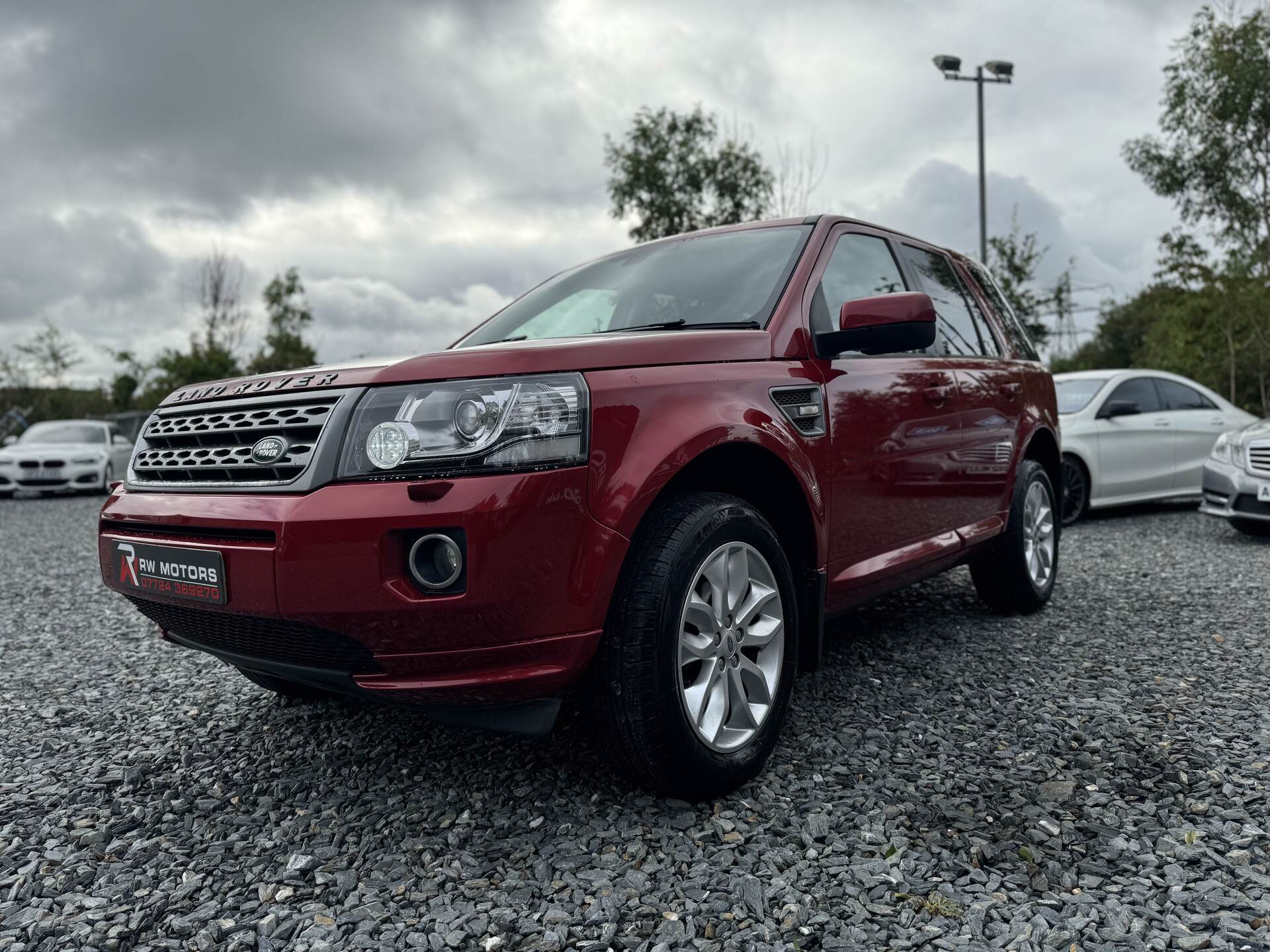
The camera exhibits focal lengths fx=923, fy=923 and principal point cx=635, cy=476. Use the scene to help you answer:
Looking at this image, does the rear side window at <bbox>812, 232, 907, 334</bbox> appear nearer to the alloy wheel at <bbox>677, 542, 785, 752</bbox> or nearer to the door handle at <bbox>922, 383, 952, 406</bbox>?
the door handle at <bbox>922, 383, 952, 406</bbox>

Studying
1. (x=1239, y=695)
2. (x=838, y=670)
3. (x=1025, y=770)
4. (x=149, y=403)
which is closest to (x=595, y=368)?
(x=1025, y=770)

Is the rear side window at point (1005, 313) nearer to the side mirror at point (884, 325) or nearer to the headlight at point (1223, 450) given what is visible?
the side mirror at point (884, 325)

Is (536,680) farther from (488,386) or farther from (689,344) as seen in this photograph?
(689,344)

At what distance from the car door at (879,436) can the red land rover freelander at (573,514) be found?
2cm

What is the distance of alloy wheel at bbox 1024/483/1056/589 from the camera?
4477mm

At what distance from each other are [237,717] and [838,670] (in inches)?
88.5

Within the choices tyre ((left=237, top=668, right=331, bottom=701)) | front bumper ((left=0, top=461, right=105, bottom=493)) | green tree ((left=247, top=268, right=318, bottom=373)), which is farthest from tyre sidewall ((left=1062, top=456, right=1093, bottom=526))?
green tree ((left=247, top=268, right=318, bottom=373))

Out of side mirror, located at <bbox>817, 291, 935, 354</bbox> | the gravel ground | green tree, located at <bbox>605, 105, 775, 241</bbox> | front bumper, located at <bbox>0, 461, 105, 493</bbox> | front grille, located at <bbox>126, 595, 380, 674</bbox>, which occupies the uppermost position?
green tree, located at <bbox>605, 105, 775, 241</bbox>

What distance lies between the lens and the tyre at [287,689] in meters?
3.09

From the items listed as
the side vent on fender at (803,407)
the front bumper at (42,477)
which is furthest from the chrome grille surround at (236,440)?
the front bumper at (42,477)

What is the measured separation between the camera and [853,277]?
11.2ft

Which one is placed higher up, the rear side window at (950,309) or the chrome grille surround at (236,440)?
the rear side window at (950,309)

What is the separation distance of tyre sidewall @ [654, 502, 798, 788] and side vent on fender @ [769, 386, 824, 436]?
0.36 metres

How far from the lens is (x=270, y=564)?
2.10 m
